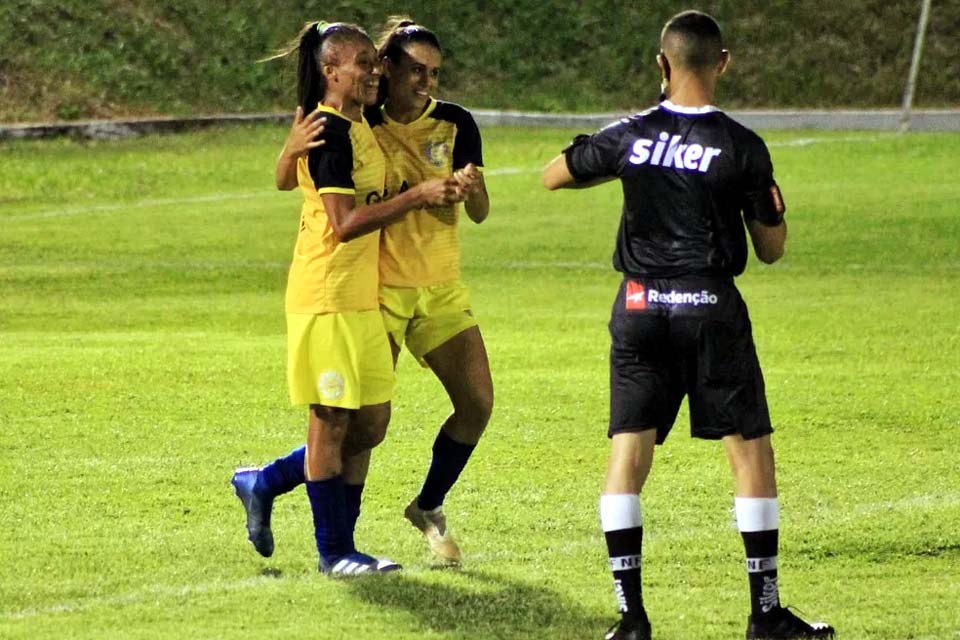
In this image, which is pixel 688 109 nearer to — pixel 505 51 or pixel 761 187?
pixel 761 187

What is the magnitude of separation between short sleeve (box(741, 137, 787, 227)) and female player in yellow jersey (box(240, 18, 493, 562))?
51.6 inches

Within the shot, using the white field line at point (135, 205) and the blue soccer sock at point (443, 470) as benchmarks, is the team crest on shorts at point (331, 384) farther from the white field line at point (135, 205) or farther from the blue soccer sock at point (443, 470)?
the white field line at point (135, 205)

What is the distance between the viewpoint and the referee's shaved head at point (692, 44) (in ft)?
19.6

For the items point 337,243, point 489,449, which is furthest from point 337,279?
point 489,449

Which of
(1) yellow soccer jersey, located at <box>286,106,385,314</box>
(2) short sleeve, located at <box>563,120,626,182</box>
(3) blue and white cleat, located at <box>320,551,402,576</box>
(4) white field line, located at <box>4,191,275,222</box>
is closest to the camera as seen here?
(2) short sleeve, located at <box>563,120,626,182</box>

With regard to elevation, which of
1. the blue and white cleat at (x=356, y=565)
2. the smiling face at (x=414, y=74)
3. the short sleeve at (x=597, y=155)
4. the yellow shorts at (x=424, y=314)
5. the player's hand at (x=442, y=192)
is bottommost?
the blue and white cleat at (x=356, y=565)

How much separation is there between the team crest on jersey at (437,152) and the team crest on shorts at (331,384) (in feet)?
3.10

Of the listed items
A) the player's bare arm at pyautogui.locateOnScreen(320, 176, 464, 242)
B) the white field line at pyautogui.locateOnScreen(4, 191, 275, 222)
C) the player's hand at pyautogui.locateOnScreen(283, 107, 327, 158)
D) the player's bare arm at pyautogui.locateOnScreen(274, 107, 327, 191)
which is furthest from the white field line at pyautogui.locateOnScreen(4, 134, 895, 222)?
the player's bare arm at pyautogui.locateOnScreen(320, 176, 464, 242)

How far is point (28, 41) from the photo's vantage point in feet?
109

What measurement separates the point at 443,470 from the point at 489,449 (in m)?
2.32

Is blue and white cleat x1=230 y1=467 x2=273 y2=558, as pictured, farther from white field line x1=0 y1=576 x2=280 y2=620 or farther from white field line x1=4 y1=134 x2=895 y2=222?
white field line x1=4 y1=134 x2=895 y2=222

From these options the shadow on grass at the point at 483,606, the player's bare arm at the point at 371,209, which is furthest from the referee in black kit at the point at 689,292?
the player's bare arm at the point at 371,209

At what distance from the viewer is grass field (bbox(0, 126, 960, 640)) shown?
655 cm

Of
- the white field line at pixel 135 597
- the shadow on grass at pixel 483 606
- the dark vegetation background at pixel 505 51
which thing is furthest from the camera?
the dark vegetation background at pixel 505 51
